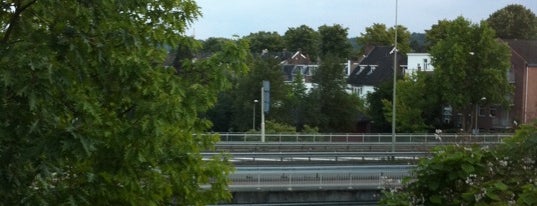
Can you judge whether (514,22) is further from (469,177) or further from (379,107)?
(469,177)

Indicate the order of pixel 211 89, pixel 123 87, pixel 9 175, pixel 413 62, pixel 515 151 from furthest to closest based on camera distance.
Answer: pixel 413 62 < pixel 515 151 < pixel 211 89 < pixel 123 87 < pixel 9 175

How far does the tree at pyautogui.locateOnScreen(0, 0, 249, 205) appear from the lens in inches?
261

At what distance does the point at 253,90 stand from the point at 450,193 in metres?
48.9

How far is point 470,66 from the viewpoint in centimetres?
6216

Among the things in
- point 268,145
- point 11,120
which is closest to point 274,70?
point 268,145

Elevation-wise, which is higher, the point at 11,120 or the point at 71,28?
the point at 71,28

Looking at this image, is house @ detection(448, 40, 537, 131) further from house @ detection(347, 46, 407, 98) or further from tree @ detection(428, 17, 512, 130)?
house @ detection(347, 46, 407, 98)

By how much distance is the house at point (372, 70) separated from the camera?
3403 inches

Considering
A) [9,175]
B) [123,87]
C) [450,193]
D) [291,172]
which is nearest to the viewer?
[9,175]

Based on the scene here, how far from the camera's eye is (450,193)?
378 inches

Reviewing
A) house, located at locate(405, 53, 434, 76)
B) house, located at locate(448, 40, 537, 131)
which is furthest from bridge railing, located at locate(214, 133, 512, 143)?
house, located at locate(405, 53, 434, 76)

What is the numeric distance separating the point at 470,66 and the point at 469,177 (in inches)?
2130

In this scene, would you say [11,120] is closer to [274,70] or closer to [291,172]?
[291,172]

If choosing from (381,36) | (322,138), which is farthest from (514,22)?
(322,138)
